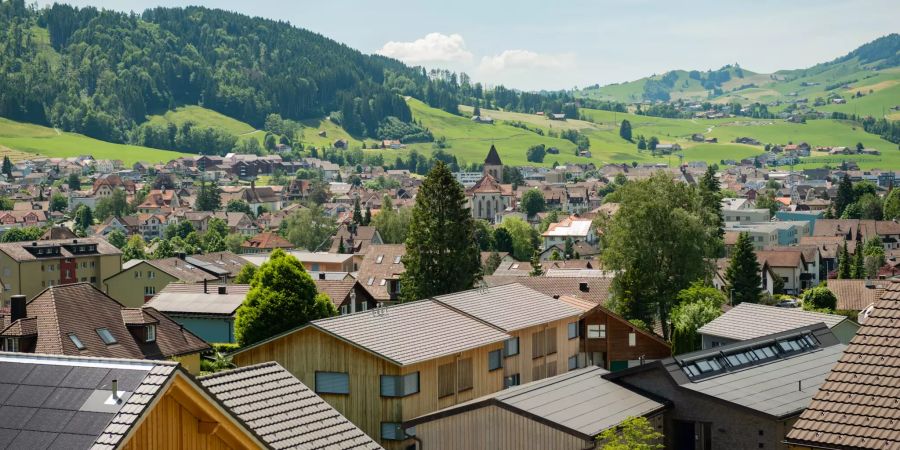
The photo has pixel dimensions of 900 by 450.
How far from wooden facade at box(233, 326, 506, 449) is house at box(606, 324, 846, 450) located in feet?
17.6

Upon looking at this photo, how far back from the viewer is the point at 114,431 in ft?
30.2

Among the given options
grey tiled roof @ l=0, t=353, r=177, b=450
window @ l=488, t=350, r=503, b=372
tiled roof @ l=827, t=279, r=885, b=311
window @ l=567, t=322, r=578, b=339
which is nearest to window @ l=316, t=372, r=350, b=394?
window @ l=488, t=350, r=503, b=372

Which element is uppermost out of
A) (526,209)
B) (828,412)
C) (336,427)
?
(828,412)

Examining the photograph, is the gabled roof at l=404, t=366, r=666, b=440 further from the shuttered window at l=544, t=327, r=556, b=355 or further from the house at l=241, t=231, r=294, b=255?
the house at l=241, t=231, r=294, b=255

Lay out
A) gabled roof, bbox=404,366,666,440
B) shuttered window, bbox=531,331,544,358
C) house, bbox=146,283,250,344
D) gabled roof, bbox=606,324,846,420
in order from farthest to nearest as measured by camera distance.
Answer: house, bbox=146,283,250,344 → shuttered window, bbox=531,331,544,358 → gabled roof, bbox=606,324,846,420 → gabled roof, bbox=404,366,666,440

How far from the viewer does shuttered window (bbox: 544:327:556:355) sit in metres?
37.2

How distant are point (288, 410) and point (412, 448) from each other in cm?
1312

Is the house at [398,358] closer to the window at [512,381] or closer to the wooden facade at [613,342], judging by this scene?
the window at [512,381]

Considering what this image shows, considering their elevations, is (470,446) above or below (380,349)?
below

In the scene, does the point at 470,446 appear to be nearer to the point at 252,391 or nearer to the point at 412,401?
the point at 412,401

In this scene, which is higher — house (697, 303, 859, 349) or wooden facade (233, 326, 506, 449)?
wooden facade (233, 326, 506, 449)

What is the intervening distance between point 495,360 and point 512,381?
177cm

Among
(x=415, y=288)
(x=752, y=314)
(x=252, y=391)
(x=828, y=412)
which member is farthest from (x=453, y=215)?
(x=828, y=412)

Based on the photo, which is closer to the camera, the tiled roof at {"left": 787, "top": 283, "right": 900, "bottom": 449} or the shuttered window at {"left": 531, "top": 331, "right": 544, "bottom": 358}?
the tiled roof at {"left": 787, "top": 283, "right": 900, "bottom": 449}
